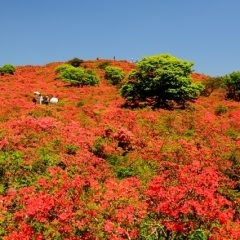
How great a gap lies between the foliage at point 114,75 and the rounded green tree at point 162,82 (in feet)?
43.1

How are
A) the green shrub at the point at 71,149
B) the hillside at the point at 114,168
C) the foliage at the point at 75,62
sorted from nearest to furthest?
the hillside at the point at 114,168 < the green shrub at the point at 71,149 < the foliage at the point at 75,62

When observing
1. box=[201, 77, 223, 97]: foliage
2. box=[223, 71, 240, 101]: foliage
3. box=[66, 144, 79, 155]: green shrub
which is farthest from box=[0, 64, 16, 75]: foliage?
box=[66, 144, 79, 155]: green shrub

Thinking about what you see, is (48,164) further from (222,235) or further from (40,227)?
(222,235)

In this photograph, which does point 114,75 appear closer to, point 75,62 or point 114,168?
point 75,62

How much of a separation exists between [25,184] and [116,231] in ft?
24.6

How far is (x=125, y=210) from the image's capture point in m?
11.6

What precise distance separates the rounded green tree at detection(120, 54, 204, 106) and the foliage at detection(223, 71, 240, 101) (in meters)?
8.08

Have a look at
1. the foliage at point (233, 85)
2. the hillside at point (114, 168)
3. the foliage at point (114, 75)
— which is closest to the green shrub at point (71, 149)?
the hillside at point (114, 168)

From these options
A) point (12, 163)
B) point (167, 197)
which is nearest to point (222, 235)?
point (167, 197)

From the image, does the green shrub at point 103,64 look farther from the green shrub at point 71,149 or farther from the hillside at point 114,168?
the green shrub at point 71,149

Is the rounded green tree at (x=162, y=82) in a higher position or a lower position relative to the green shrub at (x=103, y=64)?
lower

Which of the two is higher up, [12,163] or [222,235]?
[12,163]

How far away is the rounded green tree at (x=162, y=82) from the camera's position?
3353 centimetres

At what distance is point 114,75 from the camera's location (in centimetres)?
5000
